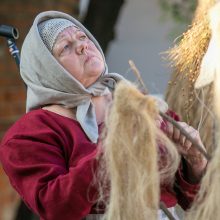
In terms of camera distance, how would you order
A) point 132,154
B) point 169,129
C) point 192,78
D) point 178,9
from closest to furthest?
point 132,154
point 169,129
point 192,78
point 178,9

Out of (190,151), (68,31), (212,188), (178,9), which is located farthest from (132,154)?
(178,9)

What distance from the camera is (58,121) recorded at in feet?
4.74

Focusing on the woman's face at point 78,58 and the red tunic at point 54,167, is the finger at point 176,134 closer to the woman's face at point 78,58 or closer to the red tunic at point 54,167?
the red tunic at point 54,167

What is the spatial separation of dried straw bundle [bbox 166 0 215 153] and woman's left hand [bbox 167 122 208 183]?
0.23ft

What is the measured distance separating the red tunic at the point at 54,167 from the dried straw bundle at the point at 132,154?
0.40 feet

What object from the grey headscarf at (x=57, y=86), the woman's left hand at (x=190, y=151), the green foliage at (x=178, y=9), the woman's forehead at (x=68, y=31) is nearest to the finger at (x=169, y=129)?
the woman's left hand at (x=190, y=151)

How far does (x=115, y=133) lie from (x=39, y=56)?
0.49m

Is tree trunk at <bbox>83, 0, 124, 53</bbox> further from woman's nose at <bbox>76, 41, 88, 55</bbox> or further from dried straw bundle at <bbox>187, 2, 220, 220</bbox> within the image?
dried straw bundle at <bbox>187, 2, 220, 220</bbox>

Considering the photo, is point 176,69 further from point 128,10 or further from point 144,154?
point 128,10

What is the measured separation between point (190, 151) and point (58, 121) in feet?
1.06

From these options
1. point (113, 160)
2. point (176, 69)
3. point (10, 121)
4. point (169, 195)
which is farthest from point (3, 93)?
point (113, 160)

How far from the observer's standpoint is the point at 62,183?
124cm

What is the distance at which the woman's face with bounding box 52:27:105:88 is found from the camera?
1457 mm

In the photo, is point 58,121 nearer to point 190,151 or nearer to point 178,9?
point 190,151
